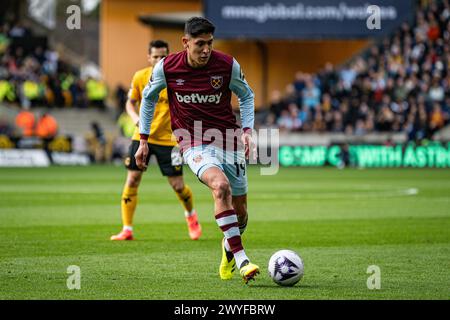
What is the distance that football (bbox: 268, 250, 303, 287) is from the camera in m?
8.85

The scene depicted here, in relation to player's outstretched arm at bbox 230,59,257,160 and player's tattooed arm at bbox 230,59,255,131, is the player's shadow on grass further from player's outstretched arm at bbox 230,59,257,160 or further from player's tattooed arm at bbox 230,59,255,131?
player's tattooed arm at bbox 230,59,255,131

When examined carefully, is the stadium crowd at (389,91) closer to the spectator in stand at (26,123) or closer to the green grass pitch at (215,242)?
the spectator in stand at (26,123)

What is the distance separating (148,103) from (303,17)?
28.0 m

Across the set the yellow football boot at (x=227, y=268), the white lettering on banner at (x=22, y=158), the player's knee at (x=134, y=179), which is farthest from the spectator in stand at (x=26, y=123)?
the yellow football boot at (x=227, y=268)

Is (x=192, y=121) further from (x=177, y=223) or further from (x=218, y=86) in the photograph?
(x=177, y=223)

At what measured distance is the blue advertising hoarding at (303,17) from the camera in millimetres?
36594

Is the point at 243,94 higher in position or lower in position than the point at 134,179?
higher

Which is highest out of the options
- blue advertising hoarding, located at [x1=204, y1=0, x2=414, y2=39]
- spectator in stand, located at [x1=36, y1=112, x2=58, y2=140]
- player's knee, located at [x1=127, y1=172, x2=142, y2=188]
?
blue advertising hoarding, located at [x1=204, y1=0, x2=414, y2=39]

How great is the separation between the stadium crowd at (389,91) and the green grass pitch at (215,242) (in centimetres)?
1153

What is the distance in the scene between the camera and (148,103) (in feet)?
31.9

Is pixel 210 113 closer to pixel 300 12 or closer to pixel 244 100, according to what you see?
pixel 244 100

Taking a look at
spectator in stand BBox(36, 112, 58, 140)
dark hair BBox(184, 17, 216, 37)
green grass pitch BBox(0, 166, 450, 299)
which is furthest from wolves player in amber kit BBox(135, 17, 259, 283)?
spectator in stand BBox(36, 112, 58, 140)

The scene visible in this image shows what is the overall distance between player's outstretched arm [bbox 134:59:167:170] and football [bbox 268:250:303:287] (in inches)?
65.2

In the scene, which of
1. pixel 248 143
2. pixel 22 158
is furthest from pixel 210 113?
pixel 22 158
